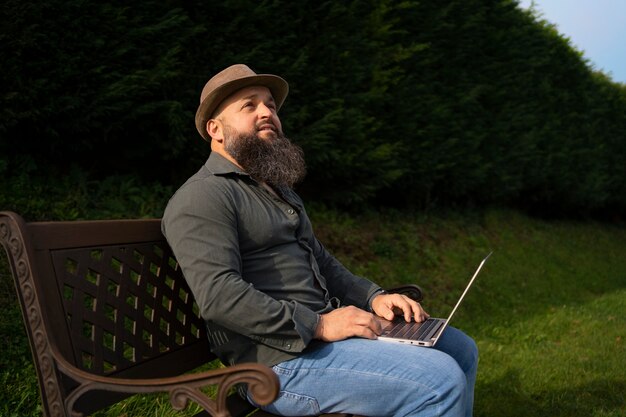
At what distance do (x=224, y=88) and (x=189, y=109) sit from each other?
2.55 metres

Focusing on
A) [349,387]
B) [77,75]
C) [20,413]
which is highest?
[77,75]

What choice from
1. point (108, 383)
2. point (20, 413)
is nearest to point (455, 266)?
point (20, 413)

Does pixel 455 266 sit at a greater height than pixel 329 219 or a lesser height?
lesser

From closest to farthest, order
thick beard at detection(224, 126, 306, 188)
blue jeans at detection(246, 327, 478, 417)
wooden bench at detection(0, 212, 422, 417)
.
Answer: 1. wooden bench at detection(0, 212, 422, 417)
2. blue jeans at detection(246, 327, 478, 417)
3. thick beard at detection(224, 126, 306, 188)

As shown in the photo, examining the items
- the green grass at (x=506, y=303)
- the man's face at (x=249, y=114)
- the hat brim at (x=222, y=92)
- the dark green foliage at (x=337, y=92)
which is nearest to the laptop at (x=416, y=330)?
the man's face at (x=249, y=114)

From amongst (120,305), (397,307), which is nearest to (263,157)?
(120,305)

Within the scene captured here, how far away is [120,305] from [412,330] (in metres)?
1.16

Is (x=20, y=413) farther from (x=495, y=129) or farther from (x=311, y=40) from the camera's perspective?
(x=495, y=129)

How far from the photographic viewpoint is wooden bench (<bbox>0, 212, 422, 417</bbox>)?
6.08 feet

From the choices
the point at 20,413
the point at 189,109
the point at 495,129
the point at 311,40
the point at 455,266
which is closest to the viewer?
the point at 20,413

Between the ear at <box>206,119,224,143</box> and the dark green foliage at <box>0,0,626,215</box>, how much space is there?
1746 mm

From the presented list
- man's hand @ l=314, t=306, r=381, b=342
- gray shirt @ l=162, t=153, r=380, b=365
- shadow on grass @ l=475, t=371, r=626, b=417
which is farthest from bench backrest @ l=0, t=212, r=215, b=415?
shadow on grass @ l=475, t=371, r=626, b=417

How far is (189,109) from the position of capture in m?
5.14

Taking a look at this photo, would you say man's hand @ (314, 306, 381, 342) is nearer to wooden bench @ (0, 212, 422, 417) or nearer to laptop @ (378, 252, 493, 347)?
laptop @ (378, 252, 493, 347)
